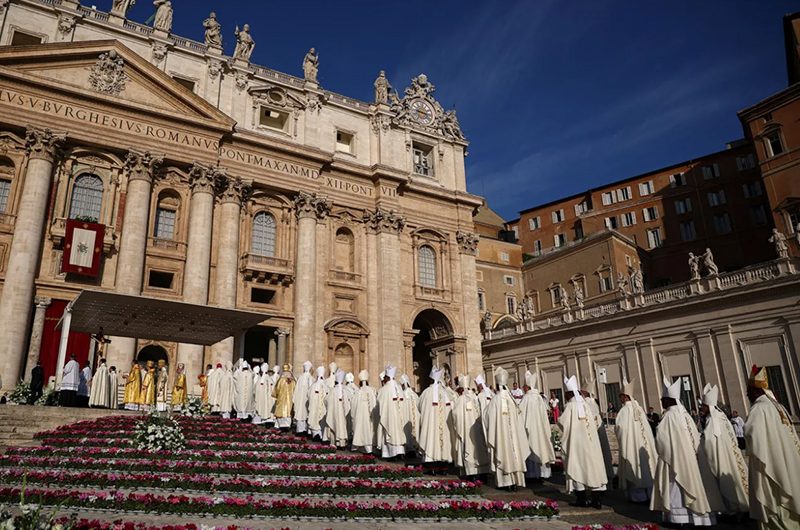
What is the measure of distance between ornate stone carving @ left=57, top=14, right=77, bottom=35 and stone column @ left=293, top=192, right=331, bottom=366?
14.3 metres

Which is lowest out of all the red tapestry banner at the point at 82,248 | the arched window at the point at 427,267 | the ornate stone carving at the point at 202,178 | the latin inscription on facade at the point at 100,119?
the red tapestry banner at the point at 82,248

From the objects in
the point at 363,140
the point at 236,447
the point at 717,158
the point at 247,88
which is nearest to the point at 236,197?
the point at 247,88

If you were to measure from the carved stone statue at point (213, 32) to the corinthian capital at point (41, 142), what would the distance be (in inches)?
428

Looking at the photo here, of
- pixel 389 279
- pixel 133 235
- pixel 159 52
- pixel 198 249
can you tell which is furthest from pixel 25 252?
pixel 389 279

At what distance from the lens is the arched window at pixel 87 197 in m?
27.7

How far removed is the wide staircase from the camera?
14.9 m

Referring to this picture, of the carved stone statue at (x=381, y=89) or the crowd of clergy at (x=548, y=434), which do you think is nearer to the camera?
the crowd of clergy at (x=548, y=434)

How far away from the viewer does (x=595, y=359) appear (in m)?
34.8

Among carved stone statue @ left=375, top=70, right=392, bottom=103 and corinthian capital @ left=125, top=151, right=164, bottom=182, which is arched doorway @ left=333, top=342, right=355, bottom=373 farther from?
carved stone statue @ left=375, top=70, right=392, bottom=103

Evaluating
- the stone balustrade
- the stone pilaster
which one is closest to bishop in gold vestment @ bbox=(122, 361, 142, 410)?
the stone pilaster

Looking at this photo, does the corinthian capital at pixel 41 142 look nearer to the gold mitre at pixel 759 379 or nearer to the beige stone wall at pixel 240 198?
the beige stone wall at pixel 240 198

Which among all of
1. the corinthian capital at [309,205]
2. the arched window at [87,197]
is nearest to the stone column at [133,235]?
the arched window at [87,197]

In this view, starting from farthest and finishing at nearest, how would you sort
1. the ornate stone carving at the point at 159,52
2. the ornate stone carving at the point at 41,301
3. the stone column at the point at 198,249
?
1. the ornate stone carving at the point at 159,52
2. the stone column at the point at 198,249
3. the ornate stone carving at the point at 41,301

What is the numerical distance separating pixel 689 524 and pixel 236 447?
34.7 ft
